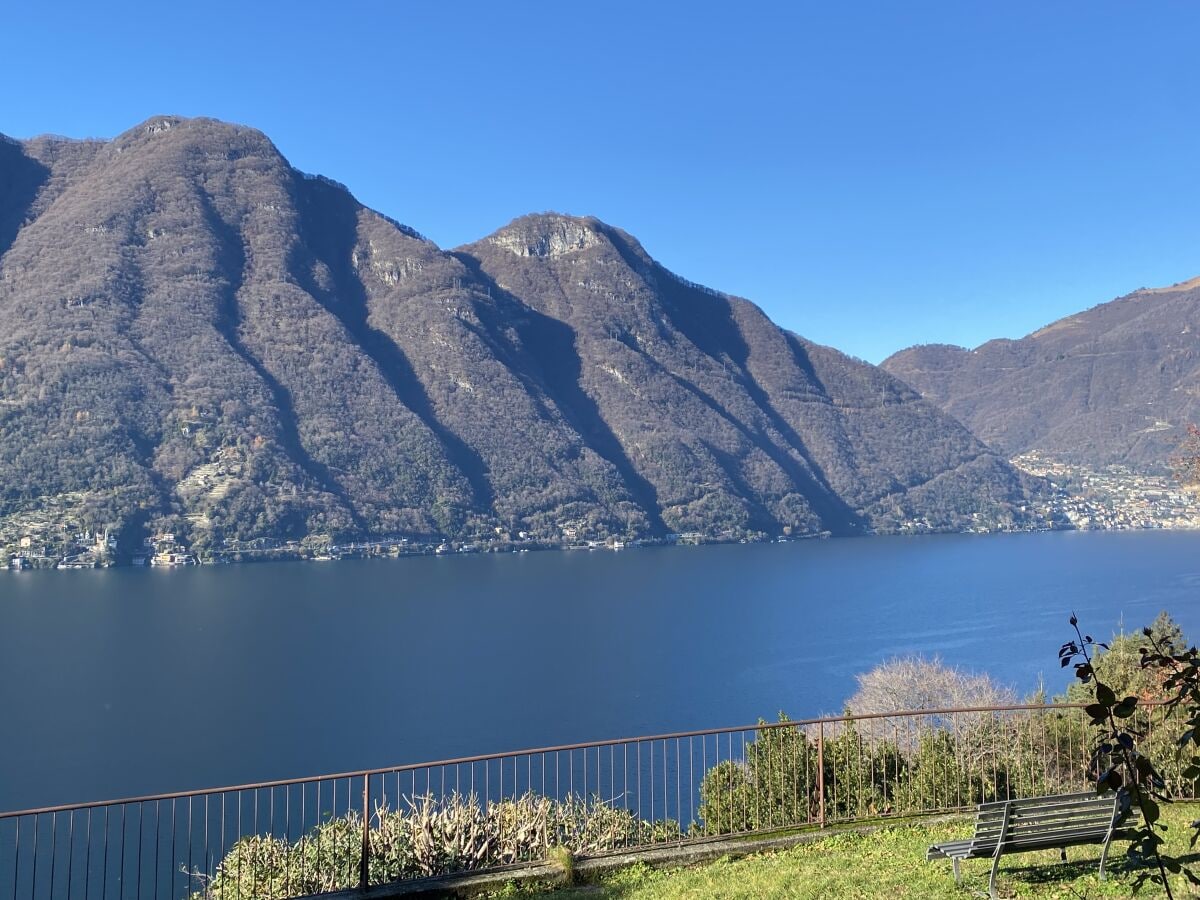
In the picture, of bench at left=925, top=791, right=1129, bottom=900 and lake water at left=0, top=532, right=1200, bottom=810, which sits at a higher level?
bench at left=925, top=791, right=1129, bottom=900

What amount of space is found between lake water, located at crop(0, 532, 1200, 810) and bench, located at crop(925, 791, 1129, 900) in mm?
34775

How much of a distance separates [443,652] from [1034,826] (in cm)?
6178

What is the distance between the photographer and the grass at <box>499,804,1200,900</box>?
21.0 ft

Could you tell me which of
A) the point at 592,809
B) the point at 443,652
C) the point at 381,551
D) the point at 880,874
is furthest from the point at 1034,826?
the point at 381,551

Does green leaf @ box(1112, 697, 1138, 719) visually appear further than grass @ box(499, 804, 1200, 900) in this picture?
No

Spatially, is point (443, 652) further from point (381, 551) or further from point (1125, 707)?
point (381, 551)

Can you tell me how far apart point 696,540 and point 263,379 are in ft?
286

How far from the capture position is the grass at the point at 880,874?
6.39 metres

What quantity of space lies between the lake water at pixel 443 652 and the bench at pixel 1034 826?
114 ft

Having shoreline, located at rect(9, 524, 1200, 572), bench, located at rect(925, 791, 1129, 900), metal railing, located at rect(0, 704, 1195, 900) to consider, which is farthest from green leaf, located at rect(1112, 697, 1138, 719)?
shoreline, located at rect(9, 524, 1200, 572)

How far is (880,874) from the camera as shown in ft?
23.5

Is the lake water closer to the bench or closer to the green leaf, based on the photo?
the bench

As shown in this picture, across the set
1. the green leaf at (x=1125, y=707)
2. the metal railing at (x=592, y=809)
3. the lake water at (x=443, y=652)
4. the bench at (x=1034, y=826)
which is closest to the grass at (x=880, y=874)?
the bench at (x=1034, y=826)

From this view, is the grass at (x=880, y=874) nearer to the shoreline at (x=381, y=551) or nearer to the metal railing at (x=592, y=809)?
the metal railing at (x=592, y=809)
